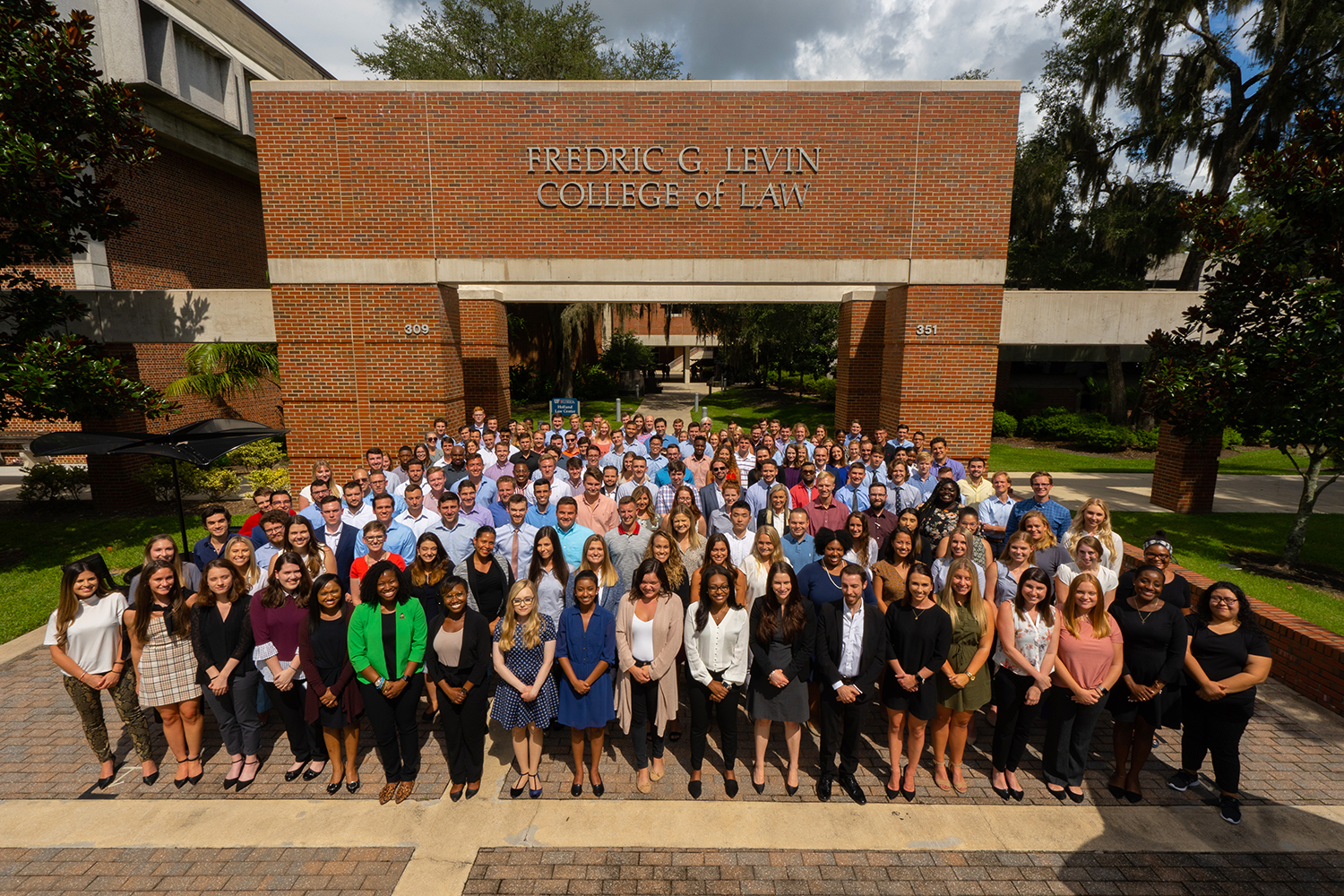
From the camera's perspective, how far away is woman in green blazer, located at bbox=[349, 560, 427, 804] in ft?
14.3

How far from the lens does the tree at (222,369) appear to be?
16.2m

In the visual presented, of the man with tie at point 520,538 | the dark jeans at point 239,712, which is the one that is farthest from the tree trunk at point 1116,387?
the dark jeans at point 239,712

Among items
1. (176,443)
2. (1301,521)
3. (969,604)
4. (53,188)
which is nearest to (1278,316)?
(1301,521)

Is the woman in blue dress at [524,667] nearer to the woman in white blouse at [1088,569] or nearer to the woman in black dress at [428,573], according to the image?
the woman in black dress at [428,573]

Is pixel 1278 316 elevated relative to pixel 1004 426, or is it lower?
elevated

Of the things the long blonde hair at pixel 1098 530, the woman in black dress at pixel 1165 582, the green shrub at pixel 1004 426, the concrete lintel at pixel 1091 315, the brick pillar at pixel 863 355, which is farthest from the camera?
the green shrub at pixel 1004 426

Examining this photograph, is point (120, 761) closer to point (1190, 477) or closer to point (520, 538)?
point (520, 538)

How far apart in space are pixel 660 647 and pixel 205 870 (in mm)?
3310

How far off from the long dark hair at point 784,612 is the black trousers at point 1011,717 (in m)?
1.67

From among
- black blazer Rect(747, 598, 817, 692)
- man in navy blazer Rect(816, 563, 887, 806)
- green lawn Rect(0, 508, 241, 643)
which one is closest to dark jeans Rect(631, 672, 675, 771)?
black blazer Rect(747, 598, 817, 692)

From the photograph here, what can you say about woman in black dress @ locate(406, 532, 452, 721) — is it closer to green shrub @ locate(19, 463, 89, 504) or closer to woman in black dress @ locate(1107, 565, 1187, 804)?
woman in black dress @ locate(1107, 565, 1187, 804)

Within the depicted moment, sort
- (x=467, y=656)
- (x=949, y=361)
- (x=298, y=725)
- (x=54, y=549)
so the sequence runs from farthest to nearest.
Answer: (x=949, y=361), (x=54, y=549), (x=298, y=725), (x=467, y=656)

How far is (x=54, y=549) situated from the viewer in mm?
10539

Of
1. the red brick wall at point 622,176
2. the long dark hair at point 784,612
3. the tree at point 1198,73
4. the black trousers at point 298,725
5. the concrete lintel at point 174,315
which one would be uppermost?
the tree at point 1198,73
